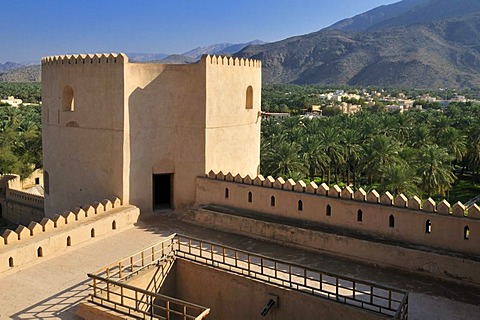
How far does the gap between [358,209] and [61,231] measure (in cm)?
684

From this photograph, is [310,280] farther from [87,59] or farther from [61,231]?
[87,59]

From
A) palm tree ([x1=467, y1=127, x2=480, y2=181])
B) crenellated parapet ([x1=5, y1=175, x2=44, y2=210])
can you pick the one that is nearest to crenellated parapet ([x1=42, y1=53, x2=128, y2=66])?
crenellated parapet ([x1=5, y1=175, x2=44, y2=210])

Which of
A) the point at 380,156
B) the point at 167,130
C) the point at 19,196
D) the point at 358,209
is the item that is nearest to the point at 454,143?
the point at 380,156

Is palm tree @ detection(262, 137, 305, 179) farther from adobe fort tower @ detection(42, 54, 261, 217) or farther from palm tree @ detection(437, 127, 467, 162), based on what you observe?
palm tree @ detection(437, 127, 467, 162)

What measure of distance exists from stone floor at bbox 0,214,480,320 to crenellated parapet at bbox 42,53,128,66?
463 centimetres

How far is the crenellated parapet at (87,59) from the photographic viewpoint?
12898 millimetres

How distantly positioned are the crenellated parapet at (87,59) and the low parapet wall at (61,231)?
382 cm

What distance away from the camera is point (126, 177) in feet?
43.4

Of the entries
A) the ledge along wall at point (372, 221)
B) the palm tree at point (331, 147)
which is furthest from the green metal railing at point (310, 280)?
the palm tree at point (331, 147)

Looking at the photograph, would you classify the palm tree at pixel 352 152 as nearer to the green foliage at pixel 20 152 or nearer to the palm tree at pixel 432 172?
the palm tree at pixel 432 172

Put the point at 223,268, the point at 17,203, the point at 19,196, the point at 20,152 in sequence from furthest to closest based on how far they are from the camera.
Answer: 1. the point at 20,152
2. the point at 19,196
3. the point at 17,203
4. the point at 223,268

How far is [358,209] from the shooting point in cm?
1095

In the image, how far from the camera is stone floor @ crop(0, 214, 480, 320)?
8281mm

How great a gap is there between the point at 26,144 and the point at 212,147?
25546 millimetres
